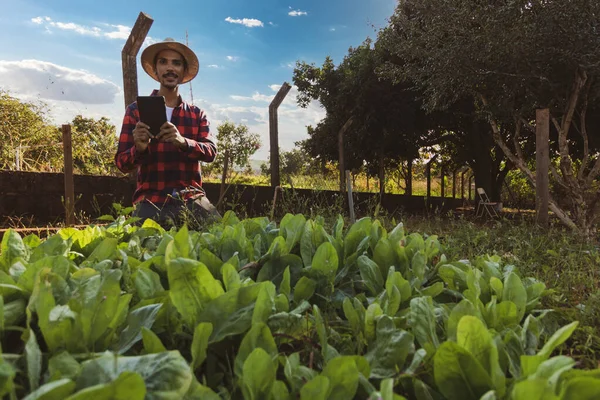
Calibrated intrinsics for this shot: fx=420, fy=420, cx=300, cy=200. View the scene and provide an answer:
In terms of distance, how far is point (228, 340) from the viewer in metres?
0.81

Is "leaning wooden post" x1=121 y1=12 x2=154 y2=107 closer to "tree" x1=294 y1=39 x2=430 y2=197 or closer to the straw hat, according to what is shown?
the straw hat

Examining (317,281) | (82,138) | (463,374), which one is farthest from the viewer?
(82,138)

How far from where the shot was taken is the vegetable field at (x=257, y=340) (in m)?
0.59

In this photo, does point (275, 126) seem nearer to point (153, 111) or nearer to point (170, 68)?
point (170, 68)

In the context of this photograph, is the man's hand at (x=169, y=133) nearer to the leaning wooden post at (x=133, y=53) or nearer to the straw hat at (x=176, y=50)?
the straw hat at (x=176, y=50)

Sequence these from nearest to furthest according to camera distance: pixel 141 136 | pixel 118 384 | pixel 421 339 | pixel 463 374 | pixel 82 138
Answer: pixel 118 384
pixel 463 374
pixel 421 339
pixel 141 136
pixel 82 138

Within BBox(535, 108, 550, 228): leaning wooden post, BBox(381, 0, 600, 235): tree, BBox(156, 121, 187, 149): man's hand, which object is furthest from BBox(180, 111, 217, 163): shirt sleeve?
BBox(381, 0, 600, 235): tree

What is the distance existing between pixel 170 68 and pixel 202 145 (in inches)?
34.2

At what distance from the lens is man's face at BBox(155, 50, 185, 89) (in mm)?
3689

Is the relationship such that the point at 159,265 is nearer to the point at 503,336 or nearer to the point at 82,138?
the point at 503,336

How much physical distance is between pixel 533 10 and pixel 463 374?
34.5ft

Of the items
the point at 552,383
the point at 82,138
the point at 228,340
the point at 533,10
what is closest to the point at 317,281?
the point at 228,340

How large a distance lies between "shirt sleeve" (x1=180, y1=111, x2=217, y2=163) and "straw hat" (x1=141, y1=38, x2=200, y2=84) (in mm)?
539

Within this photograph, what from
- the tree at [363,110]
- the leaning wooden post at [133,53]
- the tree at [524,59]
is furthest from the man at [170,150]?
the tree at [363,110]
